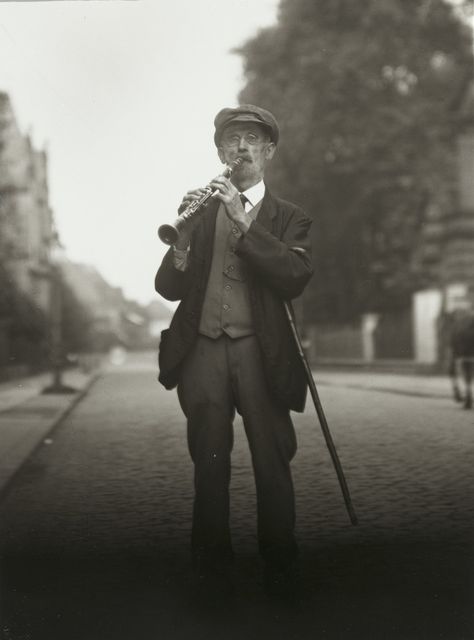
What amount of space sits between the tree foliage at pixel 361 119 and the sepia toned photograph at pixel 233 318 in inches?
0.7

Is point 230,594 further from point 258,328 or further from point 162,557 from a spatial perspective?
point 258,328

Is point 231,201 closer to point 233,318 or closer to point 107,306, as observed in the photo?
point 233,318

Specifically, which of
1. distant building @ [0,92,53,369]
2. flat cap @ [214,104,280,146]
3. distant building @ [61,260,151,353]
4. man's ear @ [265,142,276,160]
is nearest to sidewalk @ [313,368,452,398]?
distant building @ [61,260,151,353]

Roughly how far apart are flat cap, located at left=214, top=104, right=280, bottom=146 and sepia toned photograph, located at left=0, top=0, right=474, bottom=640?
0.01 meters

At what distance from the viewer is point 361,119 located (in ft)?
17.4

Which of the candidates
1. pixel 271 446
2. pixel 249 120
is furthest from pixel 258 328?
pixel 249 120

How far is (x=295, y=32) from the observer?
15.9ft

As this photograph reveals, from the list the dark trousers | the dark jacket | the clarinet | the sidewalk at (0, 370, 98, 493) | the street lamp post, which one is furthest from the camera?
the sidewalk at (0, 370, 98, 493)

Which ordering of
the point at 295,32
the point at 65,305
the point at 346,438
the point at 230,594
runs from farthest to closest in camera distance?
the point at 65,305, the point at 295,32, the point at 346,438, the point at 230,594

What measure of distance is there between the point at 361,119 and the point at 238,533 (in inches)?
98.8

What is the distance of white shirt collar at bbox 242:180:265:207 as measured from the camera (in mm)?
3711

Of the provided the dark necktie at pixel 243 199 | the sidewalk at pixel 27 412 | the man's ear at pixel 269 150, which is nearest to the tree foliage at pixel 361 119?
the man's ear at pixel 269 150

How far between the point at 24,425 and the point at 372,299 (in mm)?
2043

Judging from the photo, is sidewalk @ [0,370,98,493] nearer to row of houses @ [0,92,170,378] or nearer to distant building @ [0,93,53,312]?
row of houses @ [0,92,170,378]
